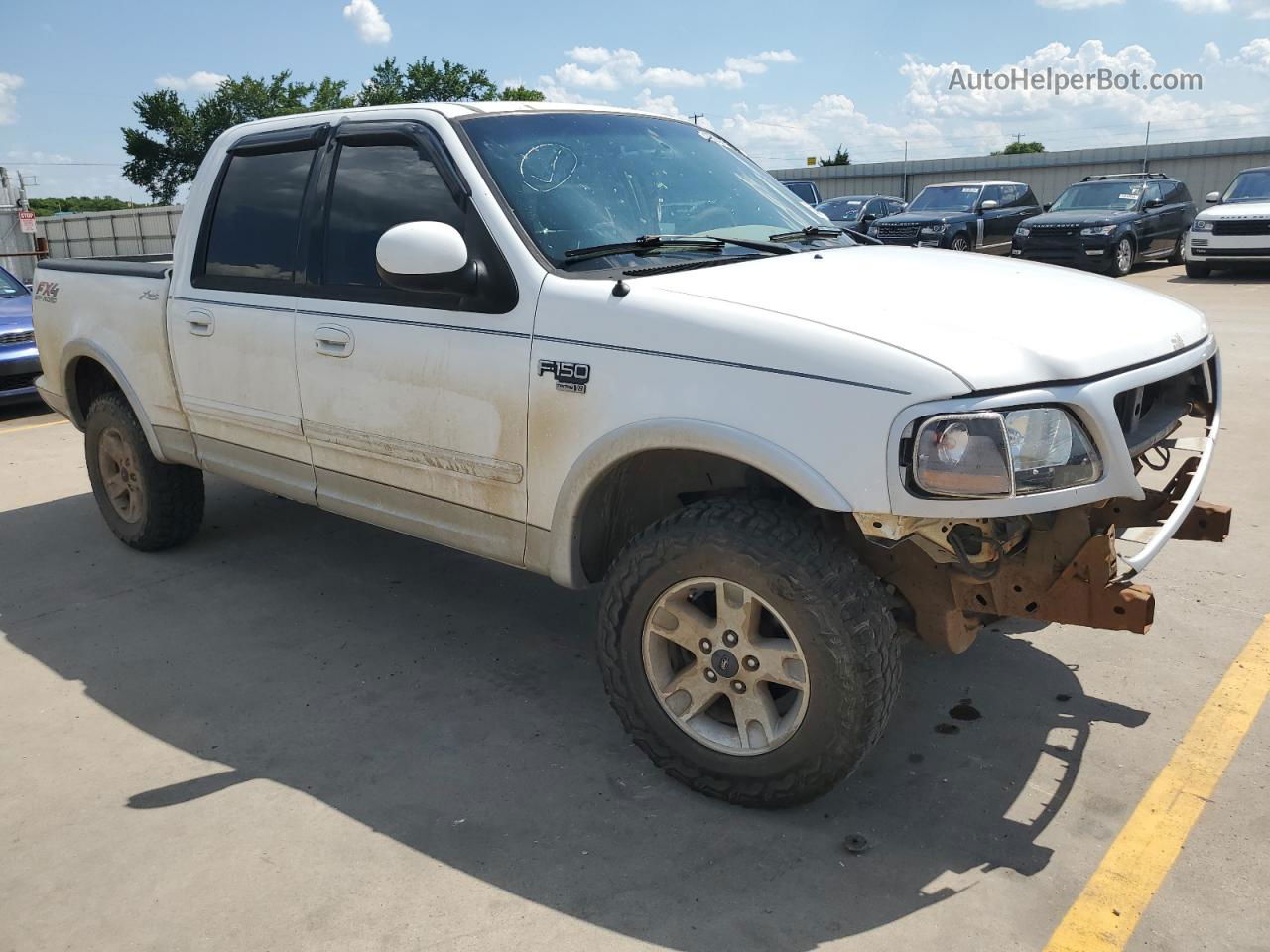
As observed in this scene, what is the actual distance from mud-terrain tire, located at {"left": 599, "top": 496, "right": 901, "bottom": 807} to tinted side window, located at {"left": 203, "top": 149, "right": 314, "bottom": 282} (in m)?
2.06

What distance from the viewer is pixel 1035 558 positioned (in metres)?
2.82

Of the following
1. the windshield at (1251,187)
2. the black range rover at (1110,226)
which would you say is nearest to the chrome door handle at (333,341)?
the black range rover at (1110,226)

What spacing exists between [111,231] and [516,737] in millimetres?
28427

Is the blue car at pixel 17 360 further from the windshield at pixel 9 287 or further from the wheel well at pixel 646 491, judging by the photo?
the wheel well at pixel 646 491

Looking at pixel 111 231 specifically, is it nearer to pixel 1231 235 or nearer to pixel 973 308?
pixel 1231 235

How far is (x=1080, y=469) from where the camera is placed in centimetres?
265

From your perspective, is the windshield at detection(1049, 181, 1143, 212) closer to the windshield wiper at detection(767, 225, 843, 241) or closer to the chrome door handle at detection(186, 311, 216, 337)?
the windshield wiper at detection(767, 225, 843, 241)

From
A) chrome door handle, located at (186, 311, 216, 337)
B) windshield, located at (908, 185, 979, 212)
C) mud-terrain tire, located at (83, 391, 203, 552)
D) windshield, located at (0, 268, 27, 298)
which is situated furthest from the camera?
windshield, located at (908, 185, 979, 212)

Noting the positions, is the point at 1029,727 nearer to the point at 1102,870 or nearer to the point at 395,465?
the point at 1102,870

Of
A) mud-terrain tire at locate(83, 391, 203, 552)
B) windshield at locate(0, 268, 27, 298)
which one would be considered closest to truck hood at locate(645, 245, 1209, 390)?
mud-terrain tire at locate(83, 391, 203, 552)

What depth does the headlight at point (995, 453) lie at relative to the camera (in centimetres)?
256

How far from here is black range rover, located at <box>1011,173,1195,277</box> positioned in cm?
1680

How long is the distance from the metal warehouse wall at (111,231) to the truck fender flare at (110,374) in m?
20.4

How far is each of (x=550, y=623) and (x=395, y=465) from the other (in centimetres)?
110
